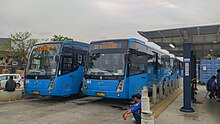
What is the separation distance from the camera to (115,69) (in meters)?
9.45

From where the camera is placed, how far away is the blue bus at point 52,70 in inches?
395

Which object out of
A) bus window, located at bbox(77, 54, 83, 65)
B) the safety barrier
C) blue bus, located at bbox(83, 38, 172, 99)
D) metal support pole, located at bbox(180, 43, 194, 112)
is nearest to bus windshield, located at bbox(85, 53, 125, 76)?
blue bus, located at bbox(83, 38, 172, 99)

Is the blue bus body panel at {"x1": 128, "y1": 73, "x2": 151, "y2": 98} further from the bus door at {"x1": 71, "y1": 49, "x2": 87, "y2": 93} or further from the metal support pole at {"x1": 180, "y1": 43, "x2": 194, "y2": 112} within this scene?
the bus door at {"x1": 71, "y1": 49, "x2": 87, "y2": 93}

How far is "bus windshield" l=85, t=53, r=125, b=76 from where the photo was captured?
9.41 meters


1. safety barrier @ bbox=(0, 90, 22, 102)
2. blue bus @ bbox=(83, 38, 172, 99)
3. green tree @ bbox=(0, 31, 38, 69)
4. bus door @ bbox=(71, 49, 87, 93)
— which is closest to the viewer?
blue bus @ bbox=(83, 38, 172, 99)

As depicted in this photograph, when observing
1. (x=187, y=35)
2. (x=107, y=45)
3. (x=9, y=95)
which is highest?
(x=187, y=35)

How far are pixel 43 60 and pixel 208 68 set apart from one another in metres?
19.8

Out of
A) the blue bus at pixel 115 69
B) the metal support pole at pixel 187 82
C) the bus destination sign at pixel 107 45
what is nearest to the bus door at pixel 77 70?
the blue bus at pixel 115 69

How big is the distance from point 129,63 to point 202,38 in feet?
10.4

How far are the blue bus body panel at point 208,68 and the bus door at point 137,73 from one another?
1605 centimetres

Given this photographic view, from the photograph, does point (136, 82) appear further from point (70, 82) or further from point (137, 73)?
point (70, 82)

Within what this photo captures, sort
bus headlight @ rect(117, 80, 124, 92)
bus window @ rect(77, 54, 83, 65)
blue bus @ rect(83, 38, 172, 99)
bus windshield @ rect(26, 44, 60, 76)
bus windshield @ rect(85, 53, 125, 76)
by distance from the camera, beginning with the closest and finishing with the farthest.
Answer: bus headlight @ rect(117, 80, 124, 92), blue bus @ rect(83, 38, 172, 99), bus windshield @ rect(85, 53, 125, 76), bus windshield @ rect(26, 44, 60, 76), bus window @ rect(77, 54, 83, 65)

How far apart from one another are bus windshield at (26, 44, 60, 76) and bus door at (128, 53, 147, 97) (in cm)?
350

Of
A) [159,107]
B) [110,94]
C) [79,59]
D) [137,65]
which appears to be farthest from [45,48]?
[159,107]
